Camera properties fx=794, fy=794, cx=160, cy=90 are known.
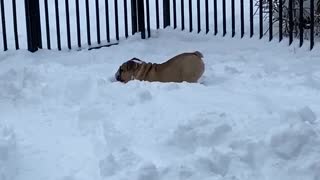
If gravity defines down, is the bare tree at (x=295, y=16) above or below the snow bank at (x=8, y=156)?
above

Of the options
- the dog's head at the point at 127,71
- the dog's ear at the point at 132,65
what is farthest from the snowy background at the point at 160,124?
the dog's ear at the point at 132,65

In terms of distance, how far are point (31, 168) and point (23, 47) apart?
191 inches

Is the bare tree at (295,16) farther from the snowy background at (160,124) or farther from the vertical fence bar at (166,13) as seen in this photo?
the snowy background at (160,124)

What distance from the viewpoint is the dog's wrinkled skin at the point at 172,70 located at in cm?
749

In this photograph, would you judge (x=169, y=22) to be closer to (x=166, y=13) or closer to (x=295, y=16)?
(x=166, y=13)

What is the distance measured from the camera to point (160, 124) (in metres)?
5.78

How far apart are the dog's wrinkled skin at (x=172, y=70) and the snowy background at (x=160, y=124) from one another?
174 mm

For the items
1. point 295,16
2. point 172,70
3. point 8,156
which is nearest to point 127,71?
point 172,70

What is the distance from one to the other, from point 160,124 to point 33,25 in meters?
4.16

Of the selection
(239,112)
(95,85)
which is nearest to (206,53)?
(95,85)

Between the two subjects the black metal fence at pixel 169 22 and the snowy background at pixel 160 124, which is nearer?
the snowy background at pixel 160 124

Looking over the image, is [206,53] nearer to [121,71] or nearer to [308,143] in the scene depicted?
[121,71]

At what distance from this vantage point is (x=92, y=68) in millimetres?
8352

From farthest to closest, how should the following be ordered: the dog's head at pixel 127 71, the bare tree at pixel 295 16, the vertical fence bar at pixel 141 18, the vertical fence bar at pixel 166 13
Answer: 1. the vertical fence bar at pixel 166 13
2. the vertical fence bar at pixel 141 18
3. the bare tree at pixel 295 16
4. the dog's head at pixel 127 71
